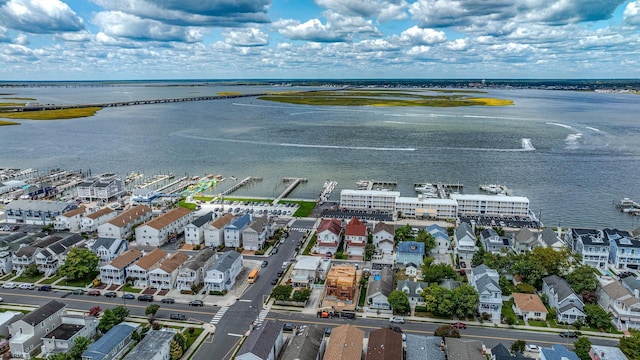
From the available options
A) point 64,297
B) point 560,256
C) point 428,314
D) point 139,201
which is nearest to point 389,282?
point 428,314

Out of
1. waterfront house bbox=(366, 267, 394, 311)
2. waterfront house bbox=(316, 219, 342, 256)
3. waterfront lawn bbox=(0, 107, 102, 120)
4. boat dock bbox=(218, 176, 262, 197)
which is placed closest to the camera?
waterfront house bbox=(366, 267, 394, 311)

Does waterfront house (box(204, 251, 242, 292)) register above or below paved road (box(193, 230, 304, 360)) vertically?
above

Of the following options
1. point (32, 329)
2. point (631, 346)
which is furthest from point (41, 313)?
point (631, 346)

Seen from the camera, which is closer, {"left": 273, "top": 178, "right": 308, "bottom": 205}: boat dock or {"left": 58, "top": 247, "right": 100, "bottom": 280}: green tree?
{"left": 58, "top": 247, "right": 100, "bottom": 280}: green tree

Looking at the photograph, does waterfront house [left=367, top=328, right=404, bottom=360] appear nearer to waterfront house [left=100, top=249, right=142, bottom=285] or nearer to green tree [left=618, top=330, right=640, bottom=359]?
green tree [left=618, top=330, right=640, bottom=359]

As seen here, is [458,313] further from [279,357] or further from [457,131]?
[457,131]

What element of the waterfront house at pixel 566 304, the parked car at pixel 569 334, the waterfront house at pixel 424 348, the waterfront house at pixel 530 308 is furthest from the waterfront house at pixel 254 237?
the parked car at pixel 569 334

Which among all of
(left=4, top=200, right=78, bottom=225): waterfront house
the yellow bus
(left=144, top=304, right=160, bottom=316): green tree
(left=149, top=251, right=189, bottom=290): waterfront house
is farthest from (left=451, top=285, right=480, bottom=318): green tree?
(left=4, top=200, right=78, bottom=225): waterfront house
